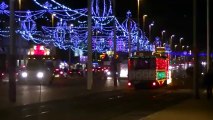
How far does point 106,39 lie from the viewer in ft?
258

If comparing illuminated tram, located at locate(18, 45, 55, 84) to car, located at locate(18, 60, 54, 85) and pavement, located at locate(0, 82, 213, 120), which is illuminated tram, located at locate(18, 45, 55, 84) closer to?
car, located at locate(18, 60, 54, 85)

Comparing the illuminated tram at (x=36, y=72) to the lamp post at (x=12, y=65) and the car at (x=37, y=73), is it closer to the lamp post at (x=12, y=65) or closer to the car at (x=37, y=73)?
the car at (x=37, y=73)

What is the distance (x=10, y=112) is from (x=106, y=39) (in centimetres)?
5244

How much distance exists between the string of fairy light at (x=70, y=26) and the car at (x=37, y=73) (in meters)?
3.28

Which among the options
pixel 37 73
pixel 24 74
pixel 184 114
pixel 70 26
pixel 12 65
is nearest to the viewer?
pixel 184 114

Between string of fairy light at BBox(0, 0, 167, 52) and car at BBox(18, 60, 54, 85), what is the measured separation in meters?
3.28

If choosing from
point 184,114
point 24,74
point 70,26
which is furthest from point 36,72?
point 184,114

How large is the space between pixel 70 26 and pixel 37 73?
12.0 metres

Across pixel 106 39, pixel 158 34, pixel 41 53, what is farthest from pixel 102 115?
pixel 158 34

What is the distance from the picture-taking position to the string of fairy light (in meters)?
49.0

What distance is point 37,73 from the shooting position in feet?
182

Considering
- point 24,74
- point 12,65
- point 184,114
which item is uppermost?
point 12,65

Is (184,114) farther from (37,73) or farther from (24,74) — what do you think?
(24,74)

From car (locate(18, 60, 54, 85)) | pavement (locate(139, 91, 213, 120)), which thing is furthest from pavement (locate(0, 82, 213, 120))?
car (locate(18, 60, 54, 85))
